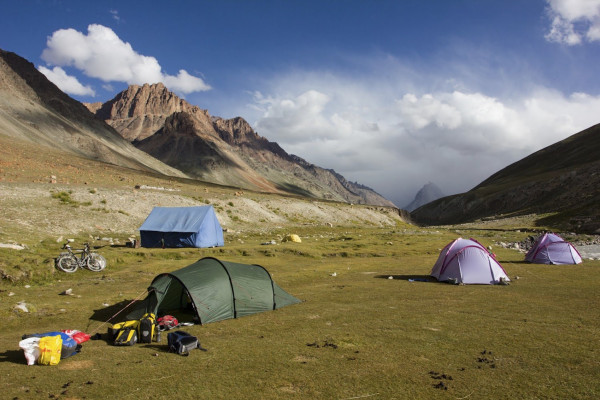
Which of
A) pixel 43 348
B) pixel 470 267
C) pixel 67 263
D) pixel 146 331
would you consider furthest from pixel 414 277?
pixel 67 263

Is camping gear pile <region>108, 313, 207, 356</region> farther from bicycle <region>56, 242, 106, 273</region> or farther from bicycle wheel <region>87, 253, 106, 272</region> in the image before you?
bicycle wheel <region>87, 253, 106, 272</region>

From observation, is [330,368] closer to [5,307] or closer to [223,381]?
[223,381]

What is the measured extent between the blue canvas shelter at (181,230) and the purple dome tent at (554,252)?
102 feet

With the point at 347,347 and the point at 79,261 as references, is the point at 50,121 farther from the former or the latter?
the point at 347,347

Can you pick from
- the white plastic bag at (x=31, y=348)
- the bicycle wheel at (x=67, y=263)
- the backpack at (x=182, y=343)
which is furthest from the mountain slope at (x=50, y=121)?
the backpack at (x=182, y=343)

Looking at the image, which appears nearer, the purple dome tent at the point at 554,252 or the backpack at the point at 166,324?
the backpack at the point at 166,324

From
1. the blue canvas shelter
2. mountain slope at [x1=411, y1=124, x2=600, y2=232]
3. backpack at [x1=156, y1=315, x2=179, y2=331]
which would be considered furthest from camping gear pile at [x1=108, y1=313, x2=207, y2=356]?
mountain slope at [x1=411, y1=124, x2=600, y2=232]

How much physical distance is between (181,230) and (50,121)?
5881 inches

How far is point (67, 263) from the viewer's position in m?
24.9

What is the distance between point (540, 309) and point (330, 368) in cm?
1103

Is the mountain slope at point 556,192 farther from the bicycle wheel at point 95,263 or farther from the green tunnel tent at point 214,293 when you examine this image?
the bicycle wheel at point 95,263

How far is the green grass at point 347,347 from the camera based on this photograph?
28.6ft

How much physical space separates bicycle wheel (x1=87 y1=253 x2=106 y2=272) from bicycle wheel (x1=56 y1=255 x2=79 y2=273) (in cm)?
86

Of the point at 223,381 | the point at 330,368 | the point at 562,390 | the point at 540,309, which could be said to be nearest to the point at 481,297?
the point at 540,309
